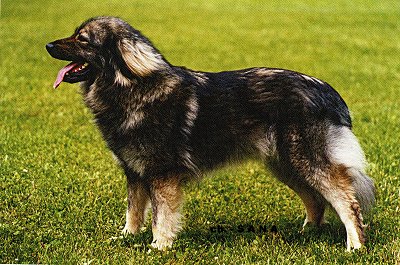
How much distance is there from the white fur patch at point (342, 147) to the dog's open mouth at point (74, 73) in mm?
2139

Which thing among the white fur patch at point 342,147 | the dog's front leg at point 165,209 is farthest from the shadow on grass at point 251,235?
the white fur patch at point 342,147

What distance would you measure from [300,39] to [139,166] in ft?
53.4

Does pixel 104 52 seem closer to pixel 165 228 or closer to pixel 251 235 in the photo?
pixel 165 228

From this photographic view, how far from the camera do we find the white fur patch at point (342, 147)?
5.84 meters

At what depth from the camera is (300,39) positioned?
21250mm

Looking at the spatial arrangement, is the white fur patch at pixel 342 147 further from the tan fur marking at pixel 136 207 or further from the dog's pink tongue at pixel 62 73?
the dog's pink tongue at pixel 62 73

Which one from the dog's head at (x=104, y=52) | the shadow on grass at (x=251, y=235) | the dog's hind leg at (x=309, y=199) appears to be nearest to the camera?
the dog's head at (x=104, y=52)

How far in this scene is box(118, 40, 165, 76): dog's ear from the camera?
18.4ft

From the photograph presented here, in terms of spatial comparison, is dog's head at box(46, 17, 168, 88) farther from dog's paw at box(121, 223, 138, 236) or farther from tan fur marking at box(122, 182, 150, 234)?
dog's paw at box(121, 223, 138, 236)

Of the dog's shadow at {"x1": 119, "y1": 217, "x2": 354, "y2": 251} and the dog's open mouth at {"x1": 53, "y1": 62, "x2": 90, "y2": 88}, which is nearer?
the dog's open mouth at {"x1": 53, "y1": 62, "x2": 90, "y2": 88}

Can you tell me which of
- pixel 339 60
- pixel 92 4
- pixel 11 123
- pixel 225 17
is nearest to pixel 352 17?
pixel 225 17

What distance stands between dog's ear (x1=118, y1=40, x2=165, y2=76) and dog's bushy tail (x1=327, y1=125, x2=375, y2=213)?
1642mm

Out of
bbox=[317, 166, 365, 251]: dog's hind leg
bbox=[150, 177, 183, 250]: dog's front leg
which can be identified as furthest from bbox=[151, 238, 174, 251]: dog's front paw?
bbox=[317, 166, 365, 251]: dog's hind leg

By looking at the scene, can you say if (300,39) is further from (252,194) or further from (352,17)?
(252,194)
